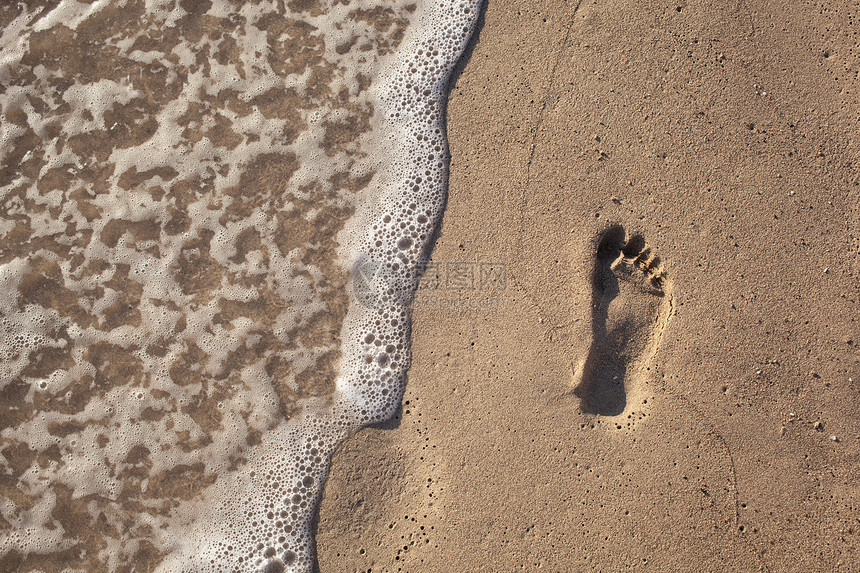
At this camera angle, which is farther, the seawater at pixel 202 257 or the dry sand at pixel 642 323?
the seawater at pixel 202 257

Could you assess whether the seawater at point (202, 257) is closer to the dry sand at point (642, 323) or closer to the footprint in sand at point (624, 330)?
the dry sand at point (642, 323)

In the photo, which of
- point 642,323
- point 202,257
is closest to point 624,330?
point 642,323

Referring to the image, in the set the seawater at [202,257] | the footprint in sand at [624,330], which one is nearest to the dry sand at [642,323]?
the footprint in sand at [624,330]

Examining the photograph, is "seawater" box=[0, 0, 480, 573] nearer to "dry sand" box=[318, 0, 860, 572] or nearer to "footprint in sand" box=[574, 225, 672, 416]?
"dry sand" box=[318, 0, 860, 572]

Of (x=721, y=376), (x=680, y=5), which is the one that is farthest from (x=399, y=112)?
(x=721, y=376)
